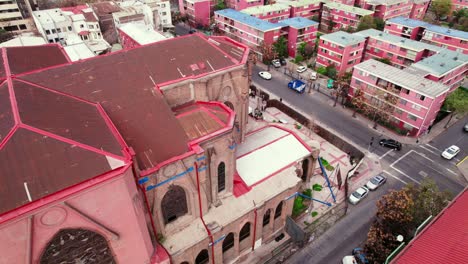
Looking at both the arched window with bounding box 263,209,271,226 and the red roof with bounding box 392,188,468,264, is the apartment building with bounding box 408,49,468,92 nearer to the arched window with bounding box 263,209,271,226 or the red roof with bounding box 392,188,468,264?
the red roof with bounding box 392,188,468,264

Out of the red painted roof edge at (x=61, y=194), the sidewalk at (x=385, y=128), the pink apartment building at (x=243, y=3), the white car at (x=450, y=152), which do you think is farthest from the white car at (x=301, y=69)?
the red painted roof edge at (x=61, y=194)

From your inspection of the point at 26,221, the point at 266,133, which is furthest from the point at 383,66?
the point at 26,221

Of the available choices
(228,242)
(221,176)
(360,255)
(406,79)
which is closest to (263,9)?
(406,79)

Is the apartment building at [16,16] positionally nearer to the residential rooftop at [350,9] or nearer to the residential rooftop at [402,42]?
the residential rooftop at [350,9]

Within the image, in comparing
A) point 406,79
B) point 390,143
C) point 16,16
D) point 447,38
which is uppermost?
point 16,16

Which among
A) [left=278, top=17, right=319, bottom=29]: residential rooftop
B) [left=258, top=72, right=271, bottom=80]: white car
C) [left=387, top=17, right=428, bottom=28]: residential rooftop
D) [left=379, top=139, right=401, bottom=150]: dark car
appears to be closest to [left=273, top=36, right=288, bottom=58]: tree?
[left=278, top=17, right=319, bottom=29]: residential rooftop

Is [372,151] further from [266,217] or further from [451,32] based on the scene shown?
[451,32]

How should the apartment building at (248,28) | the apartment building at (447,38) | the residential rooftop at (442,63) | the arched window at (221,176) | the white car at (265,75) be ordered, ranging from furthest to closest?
the apartment building at (248,28), the white car at (265,75), the apartment building at (447,38), the residential rooftop at (442,63), the arched window at (221,176)
